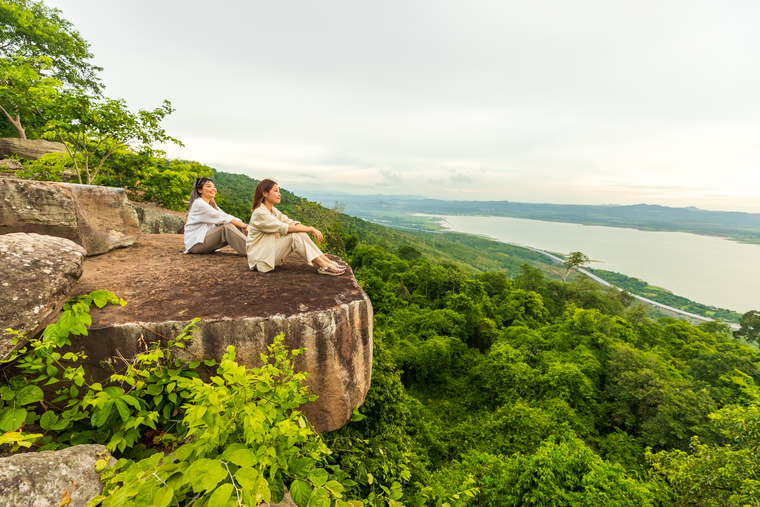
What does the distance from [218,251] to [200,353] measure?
3016 mm

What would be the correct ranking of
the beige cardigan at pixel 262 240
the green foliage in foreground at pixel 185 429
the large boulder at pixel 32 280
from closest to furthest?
the green foliage in foreground at pixel 185 429
the large boulder at pixel 32 280
the beige cardigan at pixel 262 240

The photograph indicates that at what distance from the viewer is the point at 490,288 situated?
1351 inches

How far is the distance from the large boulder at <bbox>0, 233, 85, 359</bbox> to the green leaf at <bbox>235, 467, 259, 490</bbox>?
2240 mm

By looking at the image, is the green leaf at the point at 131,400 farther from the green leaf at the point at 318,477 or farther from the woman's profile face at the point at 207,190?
the woman's profile face at the point at 207,190

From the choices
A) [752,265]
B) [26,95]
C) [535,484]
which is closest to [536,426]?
[535,484]

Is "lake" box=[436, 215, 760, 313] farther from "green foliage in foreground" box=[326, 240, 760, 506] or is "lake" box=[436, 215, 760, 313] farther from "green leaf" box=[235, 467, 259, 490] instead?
"green leaf" box=[235, 467, 259, 490]

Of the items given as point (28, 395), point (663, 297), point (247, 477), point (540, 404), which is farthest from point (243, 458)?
point (663, 297)

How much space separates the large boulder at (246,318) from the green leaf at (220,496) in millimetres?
1639

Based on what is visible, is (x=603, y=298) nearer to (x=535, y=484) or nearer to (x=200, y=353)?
(x=535, y=484)

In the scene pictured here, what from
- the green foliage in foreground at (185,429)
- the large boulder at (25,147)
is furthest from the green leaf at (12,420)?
the large boulder at (25,147)

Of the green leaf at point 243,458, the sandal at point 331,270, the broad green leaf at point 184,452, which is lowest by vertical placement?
the broad green leaf at point 184,452

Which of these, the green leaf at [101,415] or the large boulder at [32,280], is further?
the large boulder at [32,280]

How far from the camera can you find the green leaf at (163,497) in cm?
123

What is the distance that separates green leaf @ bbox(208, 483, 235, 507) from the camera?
1.20m
